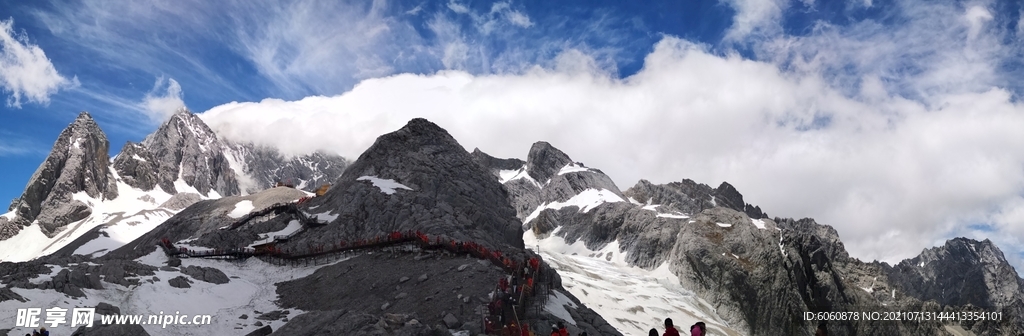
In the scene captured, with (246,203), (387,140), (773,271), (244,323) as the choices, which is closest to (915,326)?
(773,271)

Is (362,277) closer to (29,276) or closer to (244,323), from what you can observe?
(244,323)

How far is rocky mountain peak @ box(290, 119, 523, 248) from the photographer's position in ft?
217

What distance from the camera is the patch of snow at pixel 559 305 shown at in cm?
3502

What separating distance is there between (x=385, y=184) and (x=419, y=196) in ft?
22.9

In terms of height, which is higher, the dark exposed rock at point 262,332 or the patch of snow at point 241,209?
the patch of snow at point 241,209

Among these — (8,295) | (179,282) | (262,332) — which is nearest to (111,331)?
(262,332)

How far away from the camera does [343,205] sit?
73.0 metres

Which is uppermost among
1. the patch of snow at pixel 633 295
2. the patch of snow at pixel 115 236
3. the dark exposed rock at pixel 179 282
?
the patch of snow at pixel 115 236

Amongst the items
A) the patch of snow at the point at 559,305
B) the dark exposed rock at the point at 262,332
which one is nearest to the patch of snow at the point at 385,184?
the patch of snow at the point at 559,305

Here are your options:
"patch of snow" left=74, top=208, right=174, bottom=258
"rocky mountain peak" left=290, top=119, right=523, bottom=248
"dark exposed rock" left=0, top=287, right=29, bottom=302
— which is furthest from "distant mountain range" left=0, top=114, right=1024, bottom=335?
"patch of snow" left=74, top=208, right=174, bottom=258

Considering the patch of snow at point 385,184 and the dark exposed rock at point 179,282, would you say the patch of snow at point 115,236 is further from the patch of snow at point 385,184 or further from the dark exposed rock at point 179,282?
the dark exposed rock at point 179,282

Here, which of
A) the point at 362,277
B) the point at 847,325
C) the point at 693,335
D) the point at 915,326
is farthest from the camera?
the point at 915,326

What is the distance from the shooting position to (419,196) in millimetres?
73562

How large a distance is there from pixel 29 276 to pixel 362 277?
19736mm
